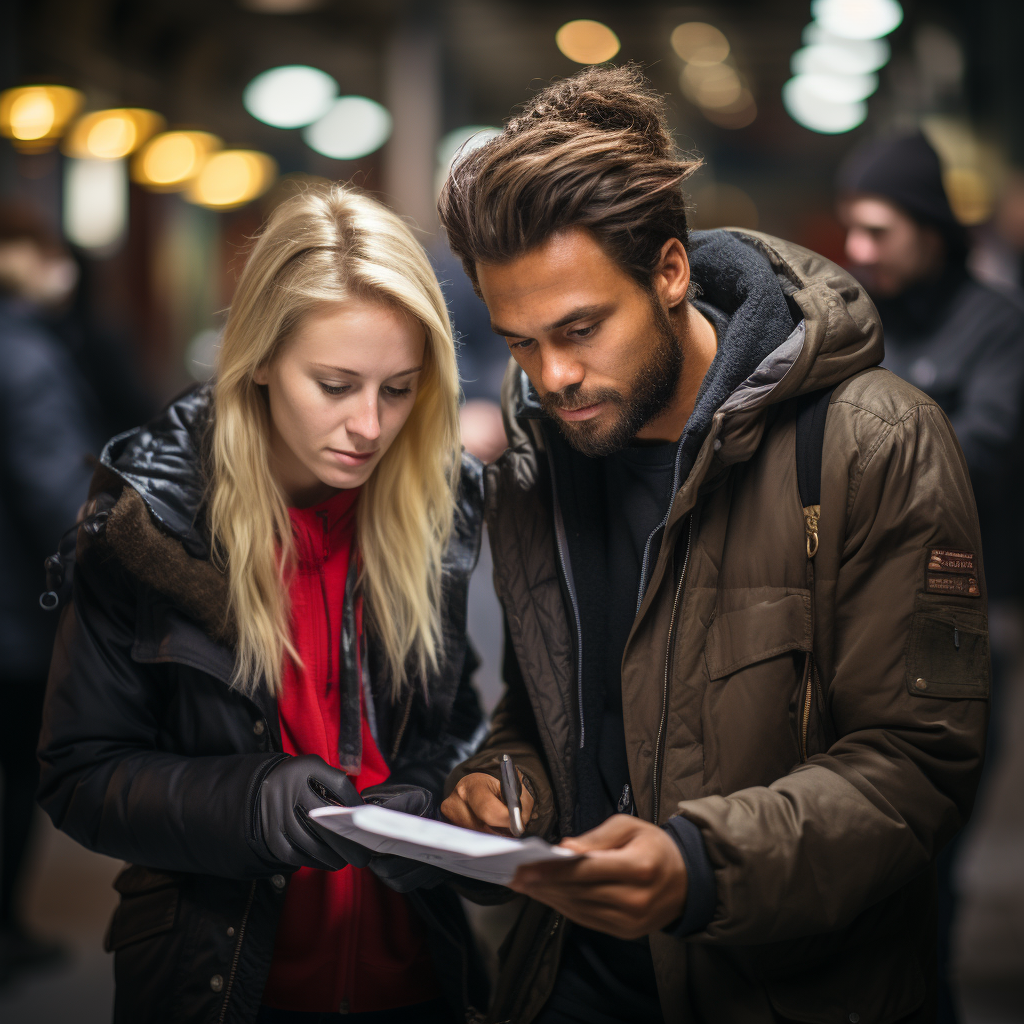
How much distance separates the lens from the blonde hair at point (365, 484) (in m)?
1.90

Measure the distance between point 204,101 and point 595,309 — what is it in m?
11.3

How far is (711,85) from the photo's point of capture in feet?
44.5

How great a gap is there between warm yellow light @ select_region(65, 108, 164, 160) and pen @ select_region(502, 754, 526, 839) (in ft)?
26.9

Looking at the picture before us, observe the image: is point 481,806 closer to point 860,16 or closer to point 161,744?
point 161,744

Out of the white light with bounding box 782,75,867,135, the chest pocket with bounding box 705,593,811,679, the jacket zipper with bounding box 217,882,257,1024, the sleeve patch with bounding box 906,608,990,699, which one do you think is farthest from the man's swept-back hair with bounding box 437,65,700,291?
the white light with bounding box 782,75,867,135

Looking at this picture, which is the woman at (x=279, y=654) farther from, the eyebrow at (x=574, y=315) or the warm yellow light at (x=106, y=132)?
the warm yellow light at (x=106, y=132)

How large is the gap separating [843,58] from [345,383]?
33.6 ft

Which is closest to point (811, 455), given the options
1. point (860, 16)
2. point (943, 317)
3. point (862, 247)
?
point (943, 317)

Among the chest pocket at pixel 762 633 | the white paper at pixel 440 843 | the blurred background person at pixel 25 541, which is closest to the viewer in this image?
the white paper at pixel 440 843

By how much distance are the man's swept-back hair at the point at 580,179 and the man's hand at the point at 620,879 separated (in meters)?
0.92

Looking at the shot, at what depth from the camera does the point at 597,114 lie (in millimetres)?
1941

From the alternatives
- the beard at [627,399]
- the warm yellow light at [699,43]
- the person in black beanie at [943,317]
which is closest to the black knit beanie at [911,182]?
the person in black beanie at [943,317]

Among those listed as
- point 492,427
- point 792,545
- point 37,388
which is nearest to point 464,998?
point 792,545

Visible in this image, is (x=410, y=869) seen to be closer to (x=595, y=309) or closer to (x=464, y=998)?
(x=464, y=998)
